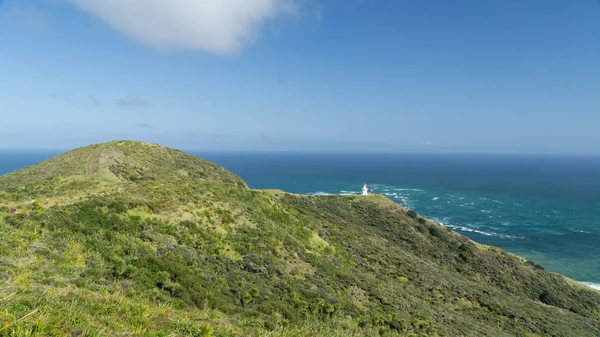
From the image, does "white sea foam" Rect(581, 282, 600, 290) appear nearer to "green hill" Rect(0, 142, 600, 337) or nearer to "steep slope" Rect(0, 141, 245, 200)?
"green hill" Rect(0, 142, 600, 337)

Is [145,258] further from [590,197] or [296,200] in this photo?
[590,197]

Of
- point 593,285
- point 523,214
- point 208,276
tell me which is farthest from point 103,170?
point 523,214

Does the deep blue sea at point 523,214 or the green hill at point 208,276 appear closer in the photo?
the green hill at point 208,276

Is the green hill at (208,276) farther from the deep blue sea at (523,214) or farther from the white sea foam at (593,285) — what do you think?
the deep blue sea at (523,214)

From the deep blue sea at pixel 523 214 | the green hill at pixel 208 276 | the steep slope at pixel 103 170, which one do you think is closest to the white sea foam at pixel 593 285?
the deep blue sea at pixel 523 214

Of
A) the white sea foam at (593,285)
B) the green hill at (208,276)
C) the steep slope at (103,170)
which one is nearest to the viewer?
the green hill at (208,276)

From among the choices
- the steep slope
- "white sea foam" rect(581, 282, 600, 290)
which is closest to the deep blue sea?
"white sea foam" rect(581, 282, 600, 290)

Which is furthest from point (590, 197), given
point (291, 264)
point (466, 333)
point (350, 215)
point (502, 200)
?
point (291, 264)

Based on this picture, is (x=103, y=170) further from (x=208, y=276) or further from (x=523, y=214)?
(x=523, y=214)
